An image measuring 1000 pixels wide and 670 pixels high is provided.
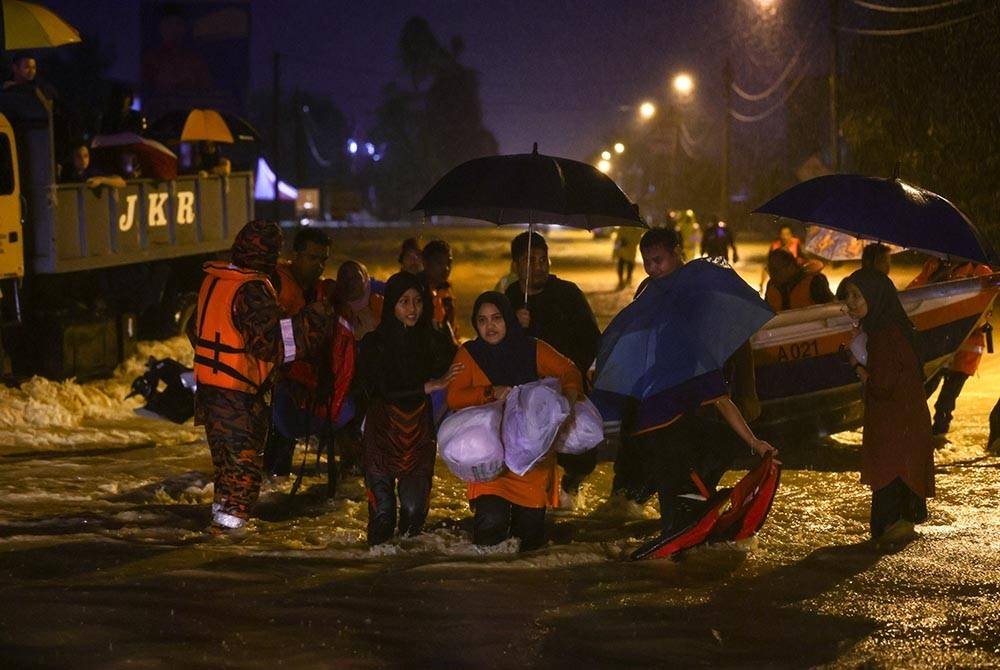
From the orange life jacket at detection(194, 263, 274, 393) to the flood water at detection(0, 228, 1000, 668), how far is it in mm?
895

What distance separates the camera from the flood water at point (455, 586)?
5648mm

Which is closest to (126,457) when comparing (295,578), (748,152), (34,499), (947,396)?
(34,499)

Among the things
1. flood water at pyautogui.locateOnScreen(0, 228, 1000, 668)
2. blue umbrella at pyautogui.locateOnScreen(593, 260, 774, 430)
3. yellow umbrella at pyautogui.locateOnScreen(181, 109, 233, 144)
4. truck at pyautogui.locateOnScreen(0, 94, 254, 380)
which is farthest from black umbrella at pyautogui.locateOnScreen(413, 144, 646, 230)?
yellow umbrella at pyautogui.locateOnScreen(181, 109, 233, 144)

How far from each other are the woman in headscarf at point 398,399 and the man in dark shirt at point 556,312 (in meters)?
1.31

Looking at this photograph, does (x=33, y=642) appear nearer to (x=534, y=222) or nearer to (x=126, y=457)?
A: (x=534, y=222)

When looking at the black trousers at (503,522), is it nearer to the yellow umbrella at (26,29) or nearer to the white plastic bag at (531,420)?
the white plastic bag at (531,420)

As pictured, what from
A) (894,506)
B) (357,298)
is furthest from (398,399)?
(894,506)

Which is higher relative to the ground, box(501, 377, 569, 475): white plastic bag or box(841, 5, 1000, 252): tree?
box(841, 5, 1000, 252): tree

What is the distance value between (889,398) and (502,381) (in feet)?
7.34

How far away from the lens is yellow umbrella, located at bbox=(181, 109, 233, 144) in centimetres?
1825

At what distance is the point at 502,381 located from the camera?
23.3ft

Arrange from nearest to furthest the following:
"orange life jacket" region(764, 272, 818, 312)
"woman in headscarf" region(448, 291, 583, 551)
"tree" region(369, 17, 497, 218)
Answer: "woman in headscarf" region(448, 291, 583, 551)
"orange life jacket" region(764, 272, 818, 312)
"tree" region(369, 17, 497, 218)

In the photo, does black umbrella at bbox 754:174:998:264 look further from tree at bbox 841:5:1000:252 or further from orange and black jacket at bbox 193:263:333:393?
tree at bbox 841:5:1000:252

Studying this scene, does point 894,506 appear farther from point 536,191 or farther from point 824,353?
point 824,353
